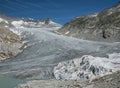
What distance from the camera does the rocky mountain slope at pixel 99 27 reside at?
71.1m

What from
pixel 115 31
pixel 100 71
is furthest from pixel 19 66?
pixel 115 31

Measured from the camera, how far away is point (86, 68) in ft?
119

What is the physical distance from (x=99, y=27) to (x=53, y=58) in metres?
28.6

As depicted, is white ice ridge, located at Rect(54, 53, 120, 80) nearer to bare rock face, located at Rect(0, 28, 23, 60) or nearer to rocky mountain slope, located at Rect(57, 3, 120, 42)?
bare rock face, located at Rect(0, 28, 23, 60)

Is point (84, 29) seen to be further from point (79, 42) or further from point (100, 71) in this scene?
point (100, 71)

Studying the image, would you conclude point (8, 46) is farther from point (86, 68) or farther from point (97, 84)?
point (97, 84)

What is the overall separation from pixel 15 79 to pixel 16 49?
25622 millimetres

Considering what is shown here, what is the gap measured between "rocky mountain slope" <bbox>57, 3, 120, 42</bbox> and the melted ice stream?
7545mm

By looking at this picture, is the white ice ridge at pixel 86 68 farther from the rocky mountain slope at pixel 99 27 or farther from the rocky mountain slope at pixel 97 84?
the rocky mountain slope at pixel 99 27

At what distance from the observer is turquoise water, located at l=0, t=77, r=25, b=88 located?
35091 mm

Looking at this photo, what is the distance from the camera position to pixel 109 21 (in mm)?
77750

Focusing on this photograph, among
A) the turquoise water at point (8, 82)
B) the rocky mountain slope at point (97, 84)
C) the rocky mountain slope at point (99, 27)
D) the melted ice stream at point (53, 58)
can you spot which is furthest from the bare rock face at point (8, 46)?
the rocky mountain slope at point (97, 84)

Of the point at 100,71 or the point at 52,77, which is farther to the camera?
the point at 52,77

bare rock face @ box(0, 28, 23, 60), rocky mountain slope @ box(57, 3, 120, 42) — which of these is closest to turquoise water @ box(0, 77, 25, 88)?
bare rock face @ box(0, 28, 23, 60)
